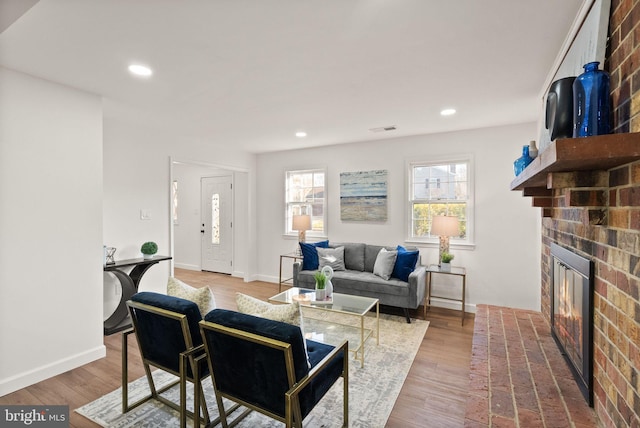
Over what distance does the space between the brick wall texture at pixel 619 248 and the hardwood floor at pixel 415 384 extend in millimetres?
975

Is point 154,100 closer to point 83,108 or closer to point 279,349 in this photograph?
point 83,108

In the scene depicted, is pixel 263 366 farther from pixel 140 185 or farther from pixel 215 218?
pixel 215 218

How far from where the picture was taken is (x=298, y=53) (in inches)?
81.7

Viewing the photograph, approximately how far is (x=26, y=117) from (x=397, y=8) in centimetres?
277

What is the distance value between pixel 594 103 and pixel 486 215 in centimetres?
297

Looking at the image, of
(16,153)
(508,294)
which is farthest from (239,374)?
(508,294)

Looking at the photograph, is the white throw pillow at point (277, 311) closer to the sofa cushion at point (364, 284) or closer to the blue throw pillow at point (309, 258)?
the sofa cushion at point (364, 284)

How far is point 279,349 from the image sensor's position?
1426mm

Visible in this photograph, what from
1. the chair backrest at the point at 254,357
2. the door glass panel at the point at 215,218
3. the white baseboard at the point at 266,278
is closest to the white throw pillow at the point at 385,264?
the white baseboard at the point at 266,278

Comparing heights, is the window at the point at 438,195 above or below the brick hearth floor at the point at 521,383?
above

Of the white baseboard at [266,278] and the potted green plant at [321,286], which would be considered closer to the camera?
the potted green plant at [321,286]

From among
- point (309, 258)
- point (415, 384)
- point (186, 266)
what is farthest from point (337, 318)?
point (186, 266)

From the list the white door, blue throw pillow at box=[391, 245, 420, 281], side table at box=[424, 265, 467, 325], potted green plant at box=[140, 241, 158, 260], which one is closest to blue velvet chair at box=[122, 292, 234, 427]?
potted green plant at box=[140, 241, 158, 260]

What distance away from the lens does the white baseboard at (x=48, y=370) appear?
7.47ft
